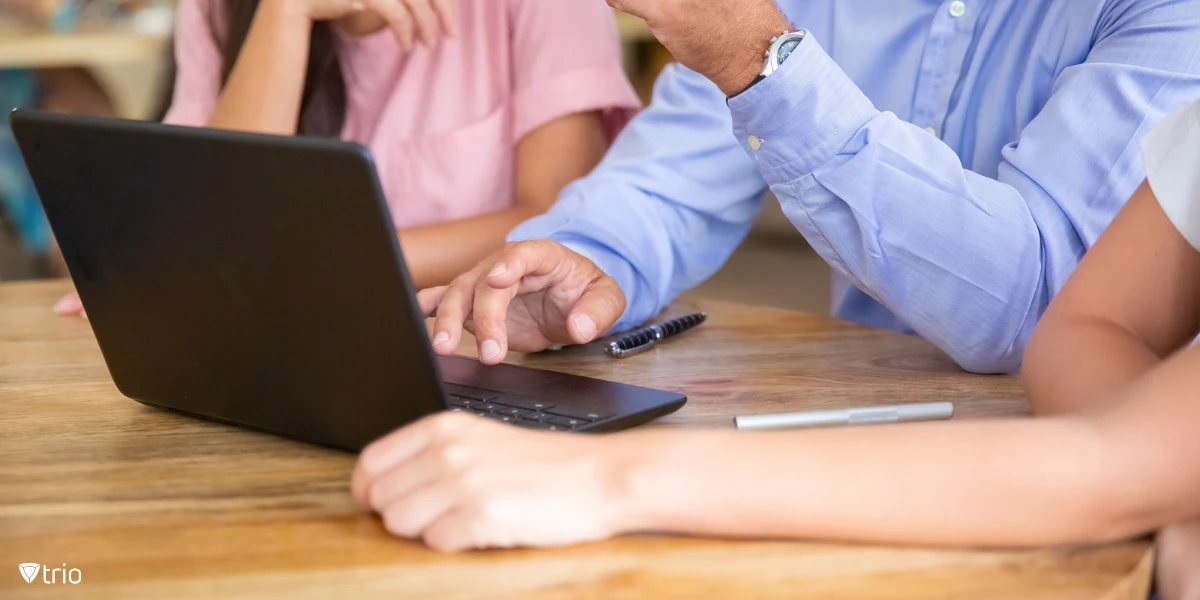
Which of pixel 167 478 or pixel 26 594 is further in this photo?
pixel 167 478

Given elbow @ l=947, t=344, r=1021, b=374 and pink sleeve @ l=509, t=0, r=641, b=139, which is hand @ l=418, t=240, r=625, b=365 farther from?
pink sleeve @ l=509, t=0, r=641, b=139

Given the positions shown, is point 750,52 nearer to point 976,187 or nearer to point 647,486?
point 976,187

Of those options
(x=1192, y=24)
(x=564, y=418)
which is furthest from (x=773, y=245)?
(x=564, y=418)

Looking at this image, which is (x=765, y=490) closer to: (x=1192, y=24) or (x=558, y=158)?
(x=1192, y=24)

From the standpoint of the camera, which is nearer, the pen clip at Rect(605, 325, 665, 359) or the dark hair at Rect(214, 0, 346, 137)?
the pen clip at Rect(605, 325, 665, 359)

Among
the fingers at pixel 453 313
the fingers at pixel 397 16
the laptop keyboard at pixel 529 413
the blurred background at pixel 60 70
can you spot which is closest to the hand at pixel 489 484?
the laptop keyboard at pixel 529 413

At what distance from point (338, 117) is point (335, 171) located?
1061mm

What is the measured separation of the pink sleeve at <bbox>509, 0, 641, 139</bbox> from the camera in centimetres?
149

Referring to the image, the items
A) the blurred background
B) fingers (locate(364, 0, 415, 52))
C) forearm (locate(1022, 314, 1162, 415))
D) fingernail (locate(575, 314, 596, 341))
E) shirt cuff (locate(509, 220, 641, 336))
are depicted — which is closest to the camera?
forearm (locate(1022, 314, 1162, 415))

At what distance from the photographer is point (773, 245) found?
4402mm

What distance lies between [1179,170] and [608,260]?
21.0 inches

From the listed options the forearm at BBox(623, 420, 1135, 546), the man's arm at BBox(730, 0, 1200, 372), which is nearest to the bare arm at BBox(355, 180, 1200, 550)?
the forearm at BBox(623, 420, 1135, 546)

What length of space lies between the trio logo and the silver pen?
0.39 meters

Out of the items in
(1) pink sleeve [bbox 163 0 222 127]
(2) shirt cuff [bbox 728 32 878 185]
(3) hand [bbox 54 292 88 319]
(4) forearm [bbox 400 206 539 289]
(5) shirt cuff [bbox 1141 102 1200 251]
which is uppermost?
(5) shirt cuff [bbox 1141 102 1200 251]
